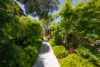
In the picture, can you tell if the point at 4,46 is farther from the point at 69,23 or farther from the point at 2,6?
the point at 69,23

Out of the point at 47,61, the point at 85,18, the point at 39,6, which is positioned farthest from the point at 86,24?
the point at 39,6

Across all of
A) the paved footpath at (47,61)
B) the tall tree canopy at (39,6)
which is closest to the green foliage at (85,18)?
the paved footpath at (47,61)

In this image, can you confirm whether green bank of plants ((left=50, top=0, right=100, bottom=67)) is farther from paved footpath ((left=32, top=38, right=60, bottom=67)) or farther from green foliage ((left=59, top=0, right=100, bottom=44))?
paved footpath ((left=32, top=38, right=60, bottom=67))

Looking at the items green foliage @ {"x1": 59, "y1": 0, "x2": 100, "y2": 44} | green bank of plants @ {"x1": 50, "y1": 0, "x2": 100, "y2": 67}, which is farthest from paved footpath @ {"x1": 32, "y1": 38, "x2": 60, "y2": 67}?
green foliage @ {"x1": 59, "y1": 0, "x2": 100, "y2": 44}

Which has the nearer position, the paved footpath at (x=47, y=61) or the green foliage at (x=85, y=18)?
the green foliage at (x=85, y=18)

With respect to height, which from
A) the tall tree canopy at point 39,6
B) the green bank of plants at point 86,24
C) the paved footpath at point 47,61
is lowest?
the paved footpath at point 47,61

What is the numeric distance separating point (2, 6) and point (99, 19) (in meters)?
3.76

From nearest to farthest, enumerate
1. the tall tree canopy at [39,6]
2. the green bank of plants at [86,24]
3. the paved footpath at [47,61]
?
the green bank of plants at [86,24] → the paved footpath at [47,61] → the tall tree canopy at [39,6]

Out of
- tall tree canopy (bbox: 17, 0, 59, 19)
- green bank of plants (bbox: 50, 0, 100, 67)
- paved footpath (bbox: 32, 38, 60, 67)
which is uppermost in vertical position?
tall tree canopy (bbox: 17, 0, 59, 19)

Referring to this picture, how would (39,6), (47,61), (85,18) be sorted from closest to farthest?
(85,18)
(47,61)
(39,6)

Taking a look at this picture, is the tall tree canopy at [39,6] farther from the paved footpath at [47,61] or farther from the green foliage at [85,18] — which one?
the paved footpath at [47,61]

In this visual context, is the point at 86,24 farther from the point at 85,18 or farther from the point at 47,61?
the point at 47,61

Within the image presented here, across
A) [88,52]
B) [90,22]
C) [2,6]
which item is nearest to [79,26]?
[90,22]

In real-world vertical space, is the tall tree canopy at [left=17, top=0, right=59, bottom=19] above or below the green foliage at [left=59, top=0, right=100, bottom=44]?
above
